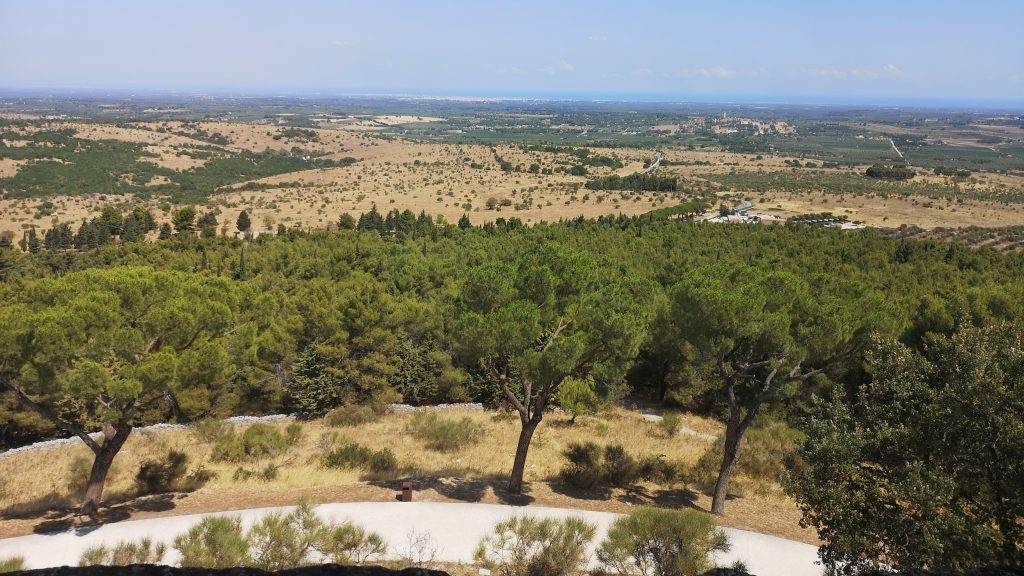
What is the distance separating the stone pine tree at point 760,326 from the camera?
1315 centimetres

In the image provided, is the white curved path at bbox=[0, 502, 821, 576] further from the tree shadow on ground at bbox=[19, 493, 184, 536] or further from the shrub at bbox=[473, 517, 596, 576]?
the shrub at bbox=[473, 517, 596, 576]

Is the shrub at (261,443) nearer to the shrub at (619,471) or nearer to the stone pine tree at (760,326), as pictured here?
the shrub at (619,471)

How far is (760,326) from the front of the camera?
1320 centimetres

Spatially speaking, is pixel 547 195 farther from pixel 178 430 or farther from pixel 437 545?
pixel 437 545

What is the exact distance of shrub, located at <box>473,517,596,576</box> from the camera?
10.3 metres

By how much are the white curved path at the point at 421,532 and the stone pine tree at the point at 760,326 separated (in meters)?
2.39

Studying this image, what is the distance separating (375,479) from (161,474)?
5.76 metres

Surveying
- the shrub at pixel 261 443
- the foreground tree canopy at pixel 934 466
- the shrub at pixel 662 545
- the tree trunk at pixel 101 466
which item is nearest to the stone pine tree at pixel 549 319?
the shrub at pixel 662 545

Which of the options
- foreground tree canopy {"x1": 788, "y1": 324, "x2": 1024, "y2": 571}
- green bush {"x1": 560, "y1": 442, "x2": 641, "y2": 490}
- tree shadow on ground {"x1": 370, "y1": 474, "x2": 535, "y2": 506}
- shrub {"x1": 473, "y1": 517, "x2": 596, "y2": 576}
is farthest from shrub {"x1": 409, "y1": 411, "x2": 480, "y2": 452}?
foreground tree canopy {"x1": 788, "y1": 324, "x2": 1024, "y2": 571}

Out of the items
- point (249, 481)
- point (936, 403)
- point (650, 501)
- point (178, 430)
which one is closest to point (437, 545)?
point (650, 501)

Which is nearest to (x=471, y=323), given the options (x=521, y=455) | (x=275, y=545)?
(x=521, y=455)

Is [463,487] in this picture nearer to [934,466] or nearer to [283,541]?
[283,541]

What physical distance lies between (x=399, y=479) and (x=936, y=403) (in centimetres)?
1231

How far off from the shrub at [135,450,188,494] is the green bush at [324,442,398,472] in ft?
12.8
